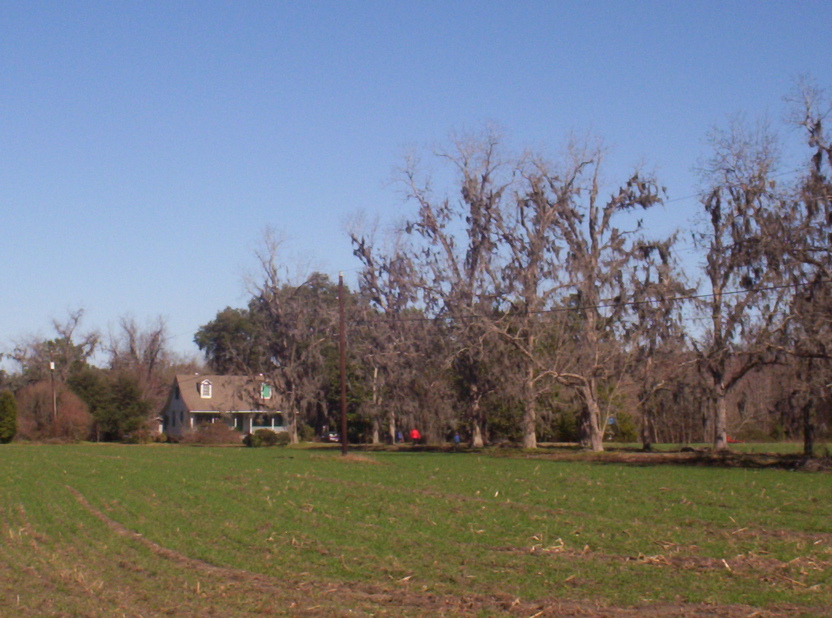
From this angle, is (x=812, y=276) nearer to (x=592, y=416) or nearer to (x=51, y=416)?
(x=592, y=416)

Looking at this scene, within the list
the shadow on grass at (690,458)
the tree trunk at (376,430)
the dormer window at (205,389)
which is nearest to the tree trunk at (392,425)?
the tree trunk at (376,430)

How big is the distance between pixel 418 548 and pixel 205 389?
2634 inches

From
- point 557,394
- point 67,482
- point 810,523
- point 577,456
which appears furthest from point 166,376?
point 810,523

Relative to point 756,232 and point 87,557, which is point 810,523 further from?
point 756,232

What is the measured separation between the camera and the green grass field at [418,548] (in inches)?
368

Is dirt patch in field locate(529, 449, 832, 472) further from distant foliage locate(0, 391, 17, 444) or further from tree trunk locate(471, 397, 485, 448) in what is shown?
distant foliage locate(0, 391, 17, 444)

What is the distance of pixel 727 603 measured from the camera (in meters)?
9.01

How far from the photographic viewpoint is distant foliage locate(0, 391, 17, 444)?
61.2 metres

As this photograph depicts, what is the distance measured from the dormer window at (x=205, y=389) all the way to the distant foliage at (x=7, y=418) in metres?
17.8

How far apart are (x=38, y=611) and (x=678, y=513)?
11.6 meters

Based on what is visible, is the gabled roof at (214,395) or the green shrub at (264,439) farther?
the gabled roof at (214,395)

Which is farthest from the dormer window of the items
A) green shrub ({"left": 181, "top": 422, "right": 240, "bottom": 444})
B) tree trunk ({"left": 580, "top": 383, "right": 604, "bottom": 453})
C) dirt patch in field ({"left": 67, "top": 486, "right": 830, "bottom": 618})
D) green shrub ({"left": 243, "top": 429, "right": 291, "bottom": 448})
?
dirt patch in field ({"left": 67, "top": 486, "right": 830, "bottom": 618})

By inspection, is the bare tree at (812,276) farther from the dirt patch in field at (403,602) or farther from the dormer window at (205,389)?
the dormer window at (205,389)

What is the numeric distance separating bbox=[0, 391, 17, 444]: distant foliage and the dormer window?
17.8 m
